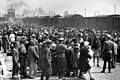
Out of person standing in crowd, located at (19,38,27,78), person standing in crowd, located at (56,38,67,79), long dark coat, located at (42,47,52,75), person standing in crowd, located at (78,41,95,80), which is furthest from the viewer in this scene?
person standing in crowd, located at (19,38,27,78)

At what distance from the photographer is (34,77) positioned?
1090 centimetres

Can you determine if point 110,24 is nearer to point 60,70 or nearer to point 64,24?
point 64,24

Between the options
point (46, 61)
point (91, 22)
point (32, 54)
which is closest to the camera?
point (46, 61)

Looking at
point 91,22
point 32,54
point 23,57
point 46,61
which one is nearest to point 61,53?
point 46,61

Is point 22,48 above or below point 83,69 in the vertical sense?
above

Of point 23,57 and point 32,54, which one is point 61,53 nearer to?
point 32,54

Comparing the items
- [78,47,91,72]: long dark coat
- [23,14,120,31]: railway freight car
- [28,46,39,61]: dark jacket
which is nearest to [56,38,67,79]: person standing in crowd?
[78,47,91,72]: long dark coat

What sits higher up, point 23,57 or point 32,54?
point 32,54

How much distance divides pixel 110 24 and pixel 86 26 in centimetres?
792

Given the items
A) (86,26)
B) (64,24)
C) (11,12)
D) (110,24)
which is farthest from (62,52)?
(11,12)

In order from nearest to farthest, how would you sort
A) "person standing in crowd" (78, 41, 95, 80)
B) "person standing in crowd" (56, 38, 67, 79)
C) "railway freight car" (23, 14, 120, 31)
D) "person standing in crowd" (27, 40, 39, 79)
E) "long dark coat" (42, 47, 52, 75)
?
"long dark coat" (42, 47, 52, 75) < "person standing in crowd" (78, 41, 95, 80) < "person standing in crowd" (56, 38, 67, 79) < "person standing in crowd" (27, 40, 39, 79) < "railway freight car" (23, 14, 120, 31)

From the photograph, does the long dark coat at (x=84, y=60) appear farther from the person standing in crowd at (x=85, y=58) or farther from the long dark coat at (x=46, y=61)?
the long dark coat at (x=46, y=61)

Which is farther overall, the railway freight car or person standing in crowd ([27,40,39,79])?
the railway freight car

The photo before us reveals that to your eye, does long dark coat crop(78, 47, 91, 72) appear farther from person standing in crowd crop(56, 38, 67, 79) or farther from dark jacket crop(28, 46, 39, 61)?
dark jacket crop(28, 46, 39, 61)
